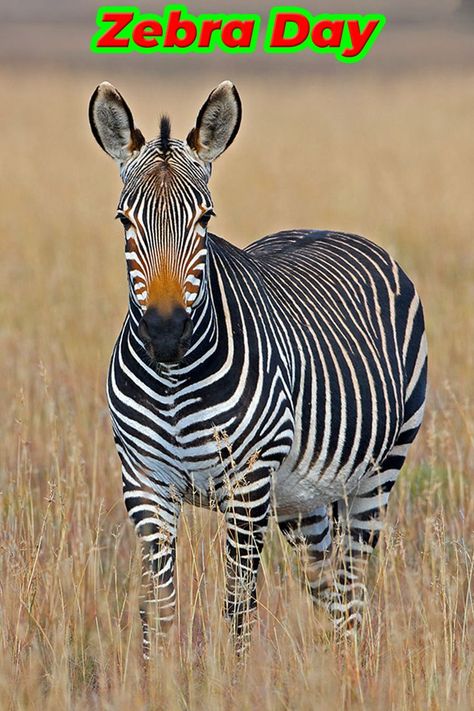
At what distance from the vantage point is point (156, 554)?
180 inches

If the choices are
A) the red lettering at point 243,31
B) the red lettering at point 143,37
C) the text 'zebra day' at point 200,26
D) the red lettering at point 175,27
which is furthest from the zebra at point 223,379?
the red lettering at point 175,27

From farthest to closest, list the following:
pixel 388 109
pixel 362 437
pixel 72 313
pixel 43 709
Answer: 1. pixel 388 109
2. pixel 72 313
3. pixel 362 437
4. pixel 43 709

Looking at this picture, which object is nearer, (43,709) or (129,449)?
(43,709)

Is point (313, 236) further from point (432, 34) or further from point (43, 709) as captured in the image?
point (432, 34)

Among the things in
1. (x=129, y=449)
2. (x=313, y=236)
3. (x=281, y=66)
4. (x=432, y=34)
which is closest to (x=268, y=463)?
(x=129, y=449)

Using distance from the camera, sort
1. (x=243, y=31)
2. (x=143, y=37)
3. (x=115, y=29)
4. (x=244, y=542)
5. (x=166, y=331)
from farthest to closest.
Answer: (x=243, y=31), (x=143, y=37), (x=115, y=29), (x=244, y=542), (x=166, y=331)

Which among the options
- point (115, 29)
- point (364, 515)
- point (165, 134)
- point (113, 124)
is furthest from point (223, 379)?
point (115, 29)

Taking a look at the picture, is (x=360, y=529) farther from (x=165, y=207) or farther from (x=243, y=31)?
(x=243, y=31)

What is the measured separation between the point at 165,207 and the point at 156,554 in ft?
4.56

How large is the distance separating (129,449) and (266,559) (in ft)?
6.80

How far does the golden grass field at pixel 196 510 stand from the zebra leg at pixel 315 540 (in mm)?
187

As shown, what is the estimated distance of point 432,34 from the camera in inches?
2746

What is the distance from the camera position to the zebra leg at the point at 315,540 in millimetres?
5688

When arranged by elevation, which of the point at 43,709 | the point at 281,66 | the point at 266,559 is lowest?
the point at 43,709
